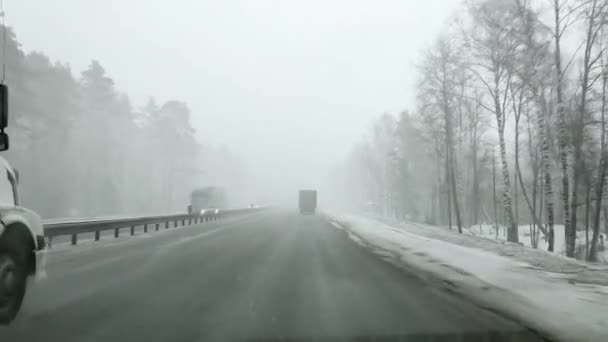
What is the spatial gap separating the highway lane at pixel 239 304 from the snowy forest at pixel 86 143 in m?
27.0

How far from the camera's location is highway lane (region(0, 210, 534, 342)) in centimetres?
475

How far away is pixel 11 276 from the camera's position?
16.4 feet

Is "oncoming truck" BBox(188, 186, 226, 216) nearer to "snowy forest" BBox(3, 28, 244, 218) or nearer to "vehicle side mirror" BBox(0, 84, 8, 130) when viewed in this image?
"snowy forest" BBox(3, 28, 244, 218)

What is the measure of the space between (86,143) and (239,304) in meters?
44.5

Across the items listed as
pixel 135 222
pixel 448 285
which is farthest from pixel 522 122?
pixel 448 285

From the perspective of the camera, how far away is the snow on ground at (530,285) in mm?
5204

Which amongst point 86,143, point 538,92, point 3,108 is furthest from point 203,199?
point 3,108

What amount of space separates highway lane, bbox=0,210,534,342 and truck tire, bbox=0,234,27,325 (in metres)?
0.17

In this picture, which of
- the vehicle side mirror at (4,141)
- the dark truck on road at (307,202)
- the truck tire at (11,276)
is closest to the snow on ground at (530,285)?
the truck tire at (11,276)

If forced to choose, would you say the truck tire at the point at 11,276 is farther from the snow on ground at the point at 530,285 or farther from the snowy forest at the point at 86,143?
the snowy forest at the point at 86,143

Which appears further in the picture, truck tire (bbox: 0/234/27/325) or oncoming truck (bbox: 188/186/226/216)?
oncoming truck (bbox: 188/186/226/216)

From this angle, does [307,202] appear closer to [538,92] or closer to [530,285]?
[538,92]

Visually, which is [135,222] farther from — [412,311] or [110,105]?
[110,105]

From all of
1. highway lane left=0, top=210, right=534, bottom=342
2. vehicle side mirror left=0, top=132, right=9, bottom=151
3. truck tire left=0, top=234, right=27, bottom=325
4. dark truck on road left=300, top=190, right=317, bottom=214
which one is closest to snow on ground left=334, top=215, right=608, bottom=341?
highway lane left=0, top=210, right=534, bottom=342
